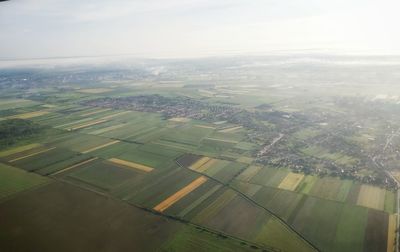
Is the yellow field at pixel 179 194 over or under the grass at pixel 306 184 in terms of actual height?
over

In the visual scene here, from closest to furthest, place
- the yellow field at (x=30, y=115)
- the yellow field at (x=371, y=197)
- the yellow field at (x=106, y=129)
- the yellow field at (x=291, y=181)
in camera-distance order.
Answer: the yellow field at (x=371, y=197), the yellow field at (x=291, y=181), the yellow field at (x=106, y=129), the yellow field at (x=30, y=115)

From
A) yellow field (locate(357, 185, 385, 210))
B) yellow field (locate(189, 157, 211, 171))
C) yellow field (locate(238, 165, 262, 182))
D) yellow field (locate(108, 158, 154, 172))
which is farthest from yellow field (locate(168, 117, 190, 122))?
yellow field (locate(357, 185, 385, 210))

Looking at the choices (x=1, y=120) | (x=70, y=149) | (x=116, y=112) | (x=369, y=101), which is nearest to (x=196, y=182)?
(x=70, y=149)

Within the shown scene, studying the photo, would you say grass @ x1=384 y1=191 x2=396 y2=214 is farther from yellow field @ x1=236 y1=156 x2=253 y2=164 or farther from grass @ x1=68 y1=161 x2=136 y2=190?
grass @ x1=68 y1=161 x2=136 y2=190

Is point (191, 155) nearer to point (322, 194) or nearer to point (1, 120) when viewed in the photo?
point (322, 194)

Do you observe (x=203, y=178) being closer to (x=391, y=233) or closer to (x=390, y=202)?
(x=390, y=202)

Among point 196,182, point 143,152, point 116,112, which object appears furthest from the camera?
point 116,112

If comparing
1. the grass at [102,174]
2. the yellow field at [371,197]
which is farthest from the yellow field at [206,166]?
the yellow field at [371,197]

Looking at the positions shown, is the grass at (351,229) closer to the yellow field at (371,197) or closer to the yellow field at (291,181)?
the yellow field at (371,197)
